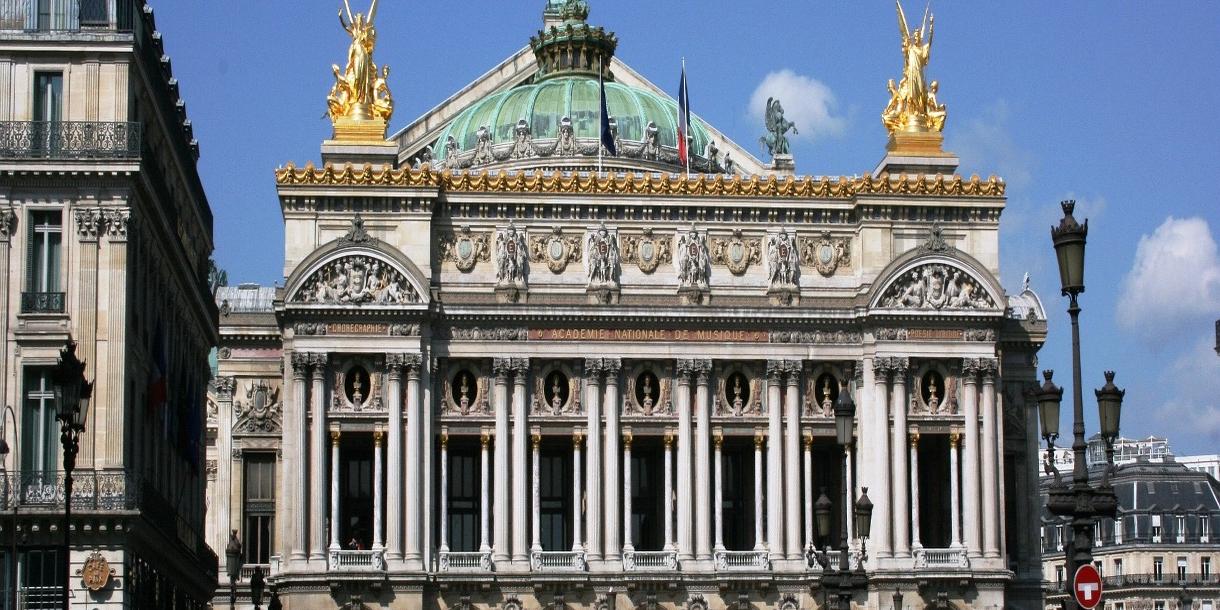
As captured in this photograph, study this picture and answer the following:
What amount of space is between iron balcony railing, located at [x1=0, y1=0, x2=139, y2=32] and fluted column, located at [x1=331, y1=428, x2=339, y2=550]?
69.4 feet

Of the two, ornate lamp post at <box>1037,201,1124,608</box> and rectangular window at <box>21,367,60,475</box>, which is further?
rectangular window at <box>21,367,60,475</box>

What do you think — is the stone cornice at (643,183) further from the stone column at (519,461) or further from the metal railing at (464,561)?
the metal railing at (464,561)

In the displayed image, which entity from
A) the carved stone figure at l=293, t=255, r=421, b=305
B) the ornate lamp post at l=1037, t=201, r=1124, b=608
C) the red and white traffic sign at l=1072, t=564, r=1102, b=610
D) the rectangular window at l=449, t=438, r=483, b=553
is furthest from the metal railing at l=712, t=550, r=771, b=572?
the red and white traffic sign at l=1072, t=564, r=1102, b=610

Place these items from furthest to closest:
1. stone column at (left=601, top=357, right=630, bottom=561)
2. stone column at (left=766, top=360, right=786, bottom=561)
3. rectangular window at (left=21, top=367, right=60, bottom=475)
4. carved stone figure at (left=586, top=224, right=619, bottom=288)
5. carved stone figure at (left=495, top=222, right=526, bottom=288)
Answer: carved stone figure at (left=586, top=224, right=619, bottom=288) → carved stone figure at (left=495, top=222, right=526, bottom=288) → stone column at (left=766, top=360, right=786, bottom=561) → stone column at (left=601, top=357, right=630, bottom=561) → rectangular window at (left=21, top=367, right=60, bottom=475)

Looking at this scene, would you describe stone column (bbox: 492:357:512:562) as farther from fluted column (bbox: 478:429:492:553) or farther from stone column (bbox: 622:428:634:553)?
stone column (bbox: 622:428:634:553)

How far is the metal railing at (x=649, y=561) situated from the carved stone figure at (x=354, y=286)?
36.9 ft

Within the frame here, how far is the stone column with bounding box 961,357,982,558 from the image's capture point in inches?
3140

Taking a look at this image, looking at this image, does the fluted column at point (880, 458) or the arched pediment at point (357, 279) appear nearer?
the arched pediment at point (357, 279)

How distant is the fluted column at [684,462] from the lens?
79.4 meters

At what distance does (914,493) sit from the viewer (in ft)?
A: 262

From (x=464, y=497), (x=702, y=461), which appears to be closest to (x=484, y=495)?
(x=464, y=497)

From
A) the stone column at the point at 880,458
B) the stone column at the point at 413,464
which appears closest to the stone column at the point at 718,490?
the stone column at the point at 880,458

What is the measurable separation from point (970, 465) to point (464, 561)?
57.6 feet

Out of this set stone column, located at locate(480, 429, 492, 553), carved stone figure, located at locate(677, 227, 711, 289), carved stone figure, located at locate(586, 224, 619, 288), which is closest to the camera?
stone column, located at locate(480, 429, 492, 553)
